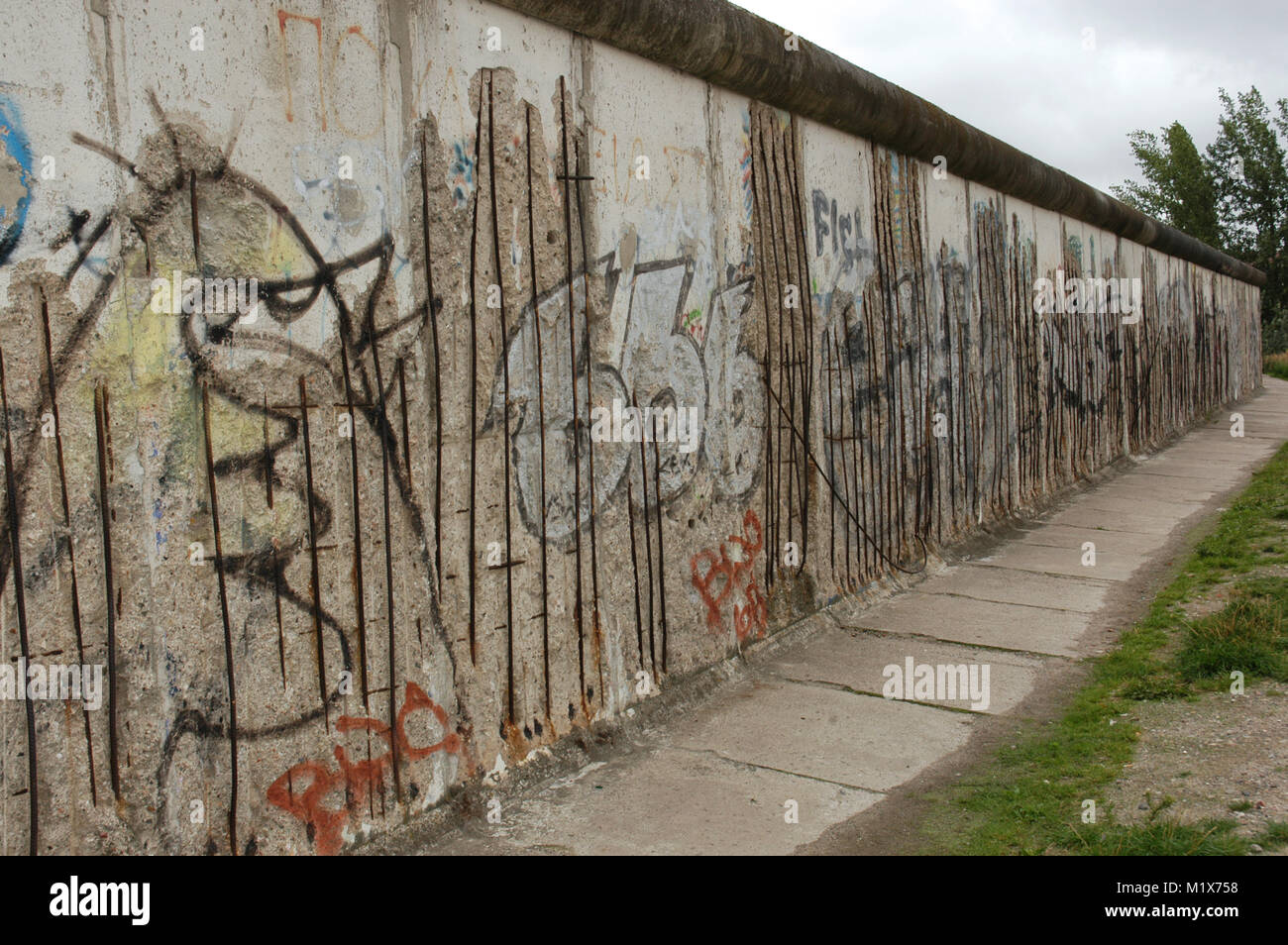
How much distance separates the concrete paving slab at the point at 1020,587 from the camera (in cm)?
724

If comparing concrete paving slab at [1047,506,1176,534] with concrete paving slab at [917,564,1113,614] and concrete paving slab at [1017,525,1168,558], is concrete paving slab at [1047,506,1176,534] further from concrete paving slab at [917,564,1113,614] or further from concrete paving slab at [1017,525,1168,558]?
concrete paving slab at [917,564,1113,614]

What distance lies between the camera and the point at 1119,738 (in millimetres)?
4684

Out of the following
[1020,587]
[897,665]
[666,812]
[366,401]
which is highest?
[366,401]

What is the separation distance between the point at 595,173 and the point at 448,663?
7.13ft

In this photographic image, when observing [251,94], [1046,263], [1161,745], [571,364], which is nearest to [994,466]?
[1046,263]

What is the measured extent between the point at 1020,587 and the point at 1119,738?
10.0 ft

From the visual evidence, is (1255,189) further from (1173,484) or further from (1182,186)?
(1173,484)

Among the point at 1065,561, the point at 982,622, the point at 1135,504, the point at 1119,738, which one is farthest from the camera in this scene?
the point at 1135,504

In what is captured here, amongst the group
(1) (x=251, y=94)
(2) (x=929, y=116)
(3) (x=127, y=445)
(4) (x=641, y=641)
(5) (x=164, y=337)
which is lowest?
(4) (x=641, y=641)

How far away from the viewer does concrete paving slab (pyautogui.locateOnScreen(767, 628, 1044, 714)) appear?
5.48 meters

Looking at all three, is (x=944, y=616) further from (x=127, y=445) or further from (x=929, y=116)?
(x=127, y=445)

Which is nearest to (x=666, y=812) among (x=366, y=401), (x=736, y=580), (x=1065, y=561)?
(x=366, y=401)

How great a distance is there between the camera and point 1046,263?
11586mm

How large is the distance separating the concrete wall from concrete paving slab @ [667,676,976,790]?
33cm
